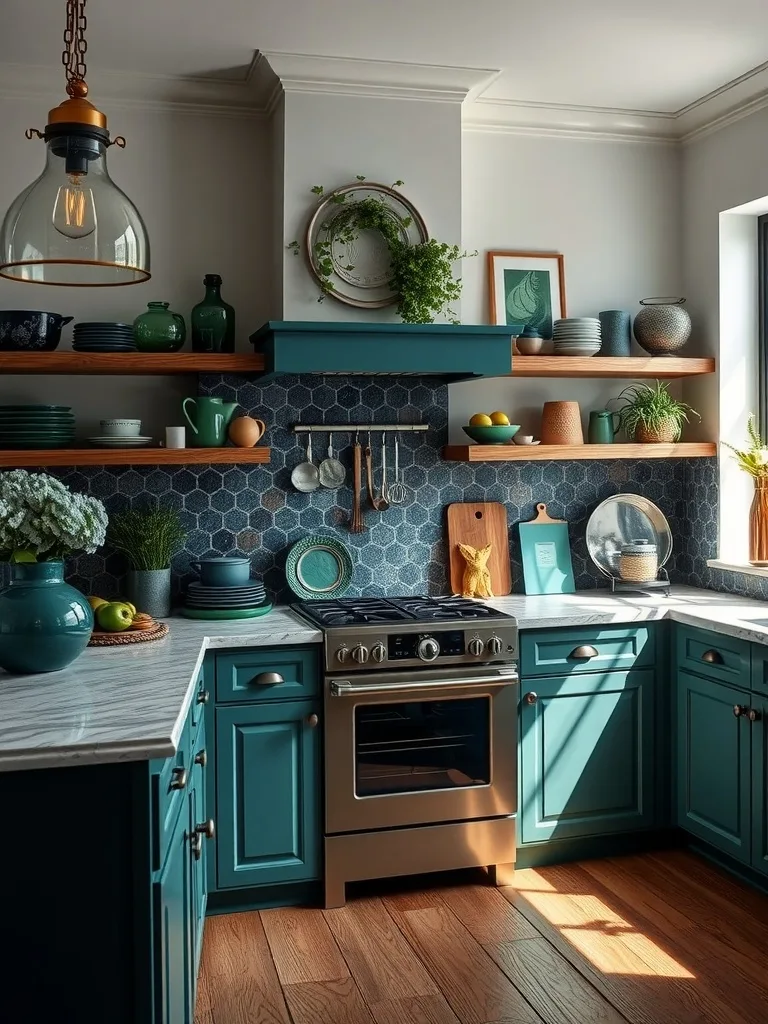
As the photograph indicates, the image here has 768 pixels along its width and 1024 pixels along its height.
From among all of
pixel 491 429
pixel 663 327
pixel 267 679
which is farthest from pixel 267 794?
pixel 663 327

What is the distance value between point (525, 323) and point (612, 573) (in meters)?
1.07

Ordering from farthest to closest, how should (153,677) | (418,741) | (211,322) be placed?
(211,322)
(418,741)
(153,677)

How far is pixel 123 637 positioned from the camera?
119 inches

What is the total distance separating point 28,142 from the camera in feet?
11.8

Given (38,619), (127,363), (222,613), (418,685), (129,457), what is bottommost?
(418,685)

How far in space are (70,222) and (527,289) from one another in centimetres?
254

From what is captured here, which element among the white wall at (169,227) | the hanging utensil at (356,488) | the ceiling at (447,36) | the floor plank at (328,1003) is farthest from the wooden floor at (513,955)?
the ceiling at (447,36)

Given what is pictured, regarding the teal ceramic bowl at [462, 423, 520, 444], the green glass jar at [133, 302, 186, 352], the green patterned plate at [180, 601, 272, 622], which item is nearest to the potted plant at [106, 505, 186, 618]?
the green patterned plate at [180, 601, 272, 622]

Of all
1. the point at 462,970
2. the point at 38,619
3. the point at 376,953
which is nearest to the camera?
the point at 38,619

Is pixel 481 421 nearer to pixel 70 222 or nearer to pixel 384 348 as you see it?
pixel 384 348

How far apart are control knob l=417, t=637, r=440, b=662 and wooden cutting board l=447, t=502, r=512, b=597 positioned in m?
0.70

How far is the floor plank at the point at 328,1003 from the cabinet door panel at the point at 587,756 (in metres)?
0.99

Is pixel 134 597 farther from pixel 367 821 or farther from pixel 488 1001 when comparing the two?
pixel 488 1001

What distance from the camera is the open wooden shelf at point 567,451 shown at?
12.4 ft
